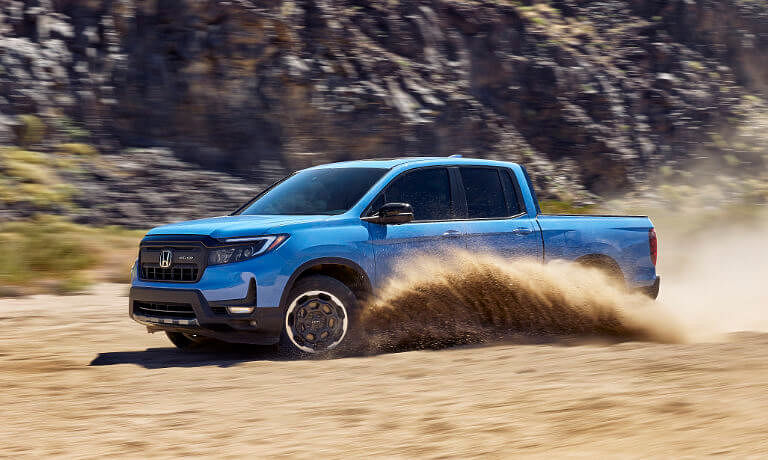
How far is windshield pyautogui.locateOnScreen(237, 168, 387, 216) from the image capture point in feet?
27.6

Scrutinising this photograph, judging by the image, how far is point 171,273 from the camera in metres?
7.91

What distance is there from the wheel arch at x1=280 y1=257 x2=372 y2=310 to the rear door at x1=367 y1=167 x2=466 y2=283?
149 mm

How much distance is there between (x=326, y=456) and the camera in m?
4.86

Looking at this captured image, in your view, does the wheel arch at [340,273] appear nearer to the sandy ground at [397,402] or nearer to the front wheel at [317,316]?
the front wheel at [317,316]

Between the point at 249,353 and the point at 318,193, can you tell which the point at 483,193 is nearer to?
the point at 318,193

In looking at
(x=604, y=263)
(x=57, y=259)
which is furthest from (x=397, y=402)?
(x=57, y=259)

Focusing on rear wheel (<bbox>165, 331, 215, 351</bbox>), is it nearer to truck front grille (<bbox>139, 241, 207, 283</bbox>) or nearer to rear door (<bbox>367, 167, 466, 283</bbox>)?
truck front grille (<bbox>139, 241, 207, 283</bbox>)

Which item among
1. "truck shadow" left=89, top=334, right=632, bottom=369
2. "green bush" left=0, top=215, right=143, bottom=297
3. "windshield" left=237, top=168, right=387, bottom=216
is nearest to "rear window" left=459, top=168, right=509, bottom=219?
"windshield" left=237, top=168, right=387, bottom=216

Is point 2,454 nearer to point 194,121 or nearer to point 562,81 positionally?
point 194,121

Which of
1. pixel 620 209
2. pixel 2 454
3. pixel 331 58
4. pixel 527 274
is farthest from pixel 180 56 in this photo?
pixel 2 454

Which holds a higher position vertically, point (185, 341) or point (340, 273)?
point (340, 273)

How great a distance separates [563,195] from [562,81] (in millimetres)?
4926

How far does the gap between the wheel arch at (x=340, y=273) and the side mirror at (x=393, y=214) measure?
0.45 meters

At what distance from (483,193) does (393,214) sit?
1.40 m
